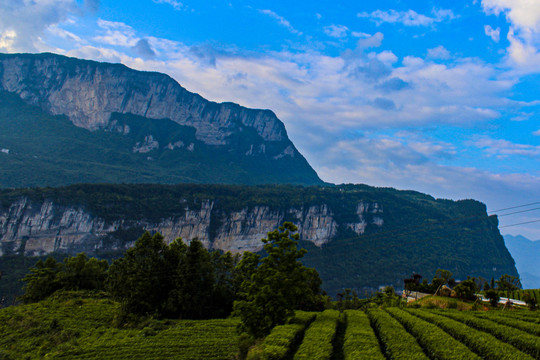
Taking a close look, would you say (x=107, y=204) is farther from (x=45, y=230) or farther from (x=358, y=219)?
(x=358, y=219)

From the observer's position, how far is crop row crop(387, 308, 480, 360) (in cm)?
1686

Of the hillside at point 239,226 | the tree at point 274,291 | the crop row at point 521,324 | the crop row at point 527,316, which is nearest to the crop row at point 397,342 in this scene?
the tree at point 274,291

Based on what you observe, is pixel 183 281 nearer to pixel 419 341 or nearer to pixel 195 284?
pixel 195 284

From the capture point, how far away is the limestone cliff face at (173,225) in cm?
11275

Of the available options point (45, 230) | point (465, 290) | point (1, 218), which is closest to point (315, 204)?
point (45, 230)

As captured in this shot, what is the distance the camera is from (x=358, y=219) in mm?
194000

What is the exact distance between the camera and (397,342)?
19547 millimetres

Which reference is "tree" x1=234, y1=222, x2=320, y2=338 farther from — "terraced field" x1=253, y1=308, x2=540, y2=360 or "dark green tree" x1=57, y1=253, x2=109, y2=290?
"dark green tree" x1=57, y1=253, x2=109, y2=290

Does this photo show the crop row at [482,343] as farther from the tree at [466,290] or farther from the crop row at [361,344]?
the tree at [466,290]

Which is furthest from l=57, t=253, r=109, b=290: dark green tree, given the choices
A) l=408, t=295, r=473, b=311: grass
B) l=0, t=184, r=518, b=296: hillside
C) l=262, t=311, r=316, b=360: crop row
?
l=0, t=184, r=518, b=296: hillside

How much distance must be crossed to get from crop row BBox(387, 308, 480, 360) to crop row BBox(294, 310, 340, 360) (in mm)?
5216

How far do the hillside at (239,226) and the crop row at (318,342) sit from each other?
388 feet

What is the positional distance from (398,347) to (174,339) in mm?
19946

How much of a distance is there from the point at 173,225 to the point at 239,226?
3327 cm
